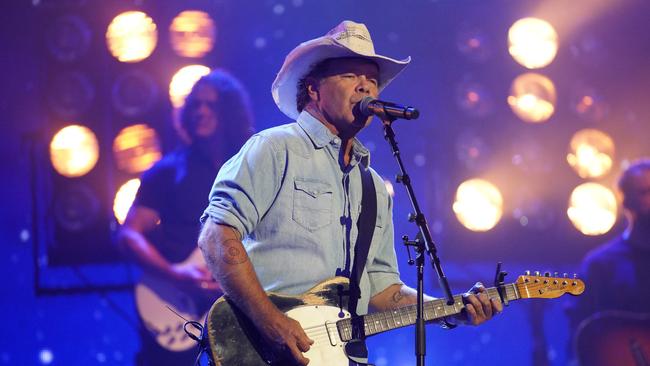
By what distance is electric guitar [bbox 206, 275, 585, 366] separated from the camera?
3.10 m

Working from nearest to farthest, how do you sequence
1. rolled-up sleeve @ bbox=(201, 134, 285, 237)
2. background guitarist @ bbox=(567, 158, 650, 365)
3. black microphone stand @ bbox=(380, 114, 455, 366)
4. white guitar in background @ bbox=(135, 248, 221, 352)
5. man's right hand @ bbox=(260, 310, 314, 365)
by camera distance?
black microphone stand @ bbox=(380, 114, 455, 366) → man's right hand @ bbox=(260, 310, 314, 365) → rolled-up sleeve @ bbox=(201, 134, 285, 237) → white guitar in background @ bbox=(135, 248, 221, 352) → background guitarist @ bbox=(567, 158, 650, 365)

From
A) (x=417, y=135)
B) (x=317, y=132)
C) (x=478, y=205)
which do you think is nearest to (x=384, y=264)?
(x=317, y=132)

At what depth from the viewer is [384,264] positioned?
4.10 metres

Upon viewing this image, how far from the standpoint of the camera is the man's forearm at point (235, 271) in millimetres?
3115

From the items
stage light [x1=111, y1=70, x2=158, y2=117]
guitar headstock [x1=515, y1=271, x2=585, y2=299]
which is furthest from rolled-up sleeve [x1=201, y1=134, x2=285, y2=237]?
stage light [x1=111, y1=70, x2=158, y2=117]

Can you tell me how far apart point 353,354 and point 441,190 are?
3.73 m

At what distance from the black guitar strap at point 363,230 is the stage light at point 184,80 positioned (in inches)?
119

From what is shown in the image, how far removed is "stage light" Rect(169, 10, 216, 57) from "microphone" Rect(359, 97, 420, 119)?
3365 mm

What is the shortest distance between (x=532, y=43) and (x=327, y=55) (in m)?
4.05

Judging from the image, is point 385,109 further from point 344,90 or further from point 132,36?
point 132,36

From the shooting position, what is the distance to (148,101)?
6488mm

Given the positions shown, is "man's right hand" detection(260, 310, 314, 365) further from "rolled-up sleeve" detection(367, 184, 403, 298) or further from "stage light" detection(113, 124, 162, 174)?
"stage light" detection(113, 124, 162, 174)

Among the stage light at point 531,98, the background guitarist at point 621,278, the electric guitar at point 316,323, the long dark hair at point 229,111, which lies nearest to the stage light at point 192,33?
the long dark hair at point 229,111

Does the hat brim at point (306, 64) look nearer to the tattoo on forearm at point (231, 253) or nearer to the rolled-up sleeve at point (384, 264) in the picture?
the rolled-up sleeve at point (384, 264)
